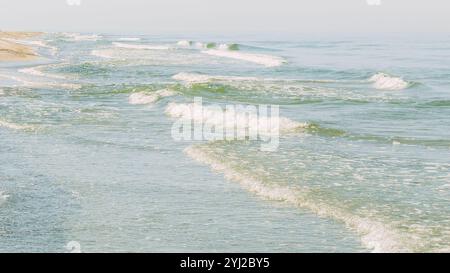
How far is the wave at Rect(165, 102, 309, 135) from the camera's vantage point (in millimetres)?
21109

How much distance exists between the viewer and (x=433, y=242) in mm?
9688

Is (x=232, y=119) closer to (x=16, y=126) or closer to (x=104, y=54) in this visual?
(x=16, y=126)

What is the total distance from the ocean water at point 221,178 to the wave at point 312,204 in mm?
33

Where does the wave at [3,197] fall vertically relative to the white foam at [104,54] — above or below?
below

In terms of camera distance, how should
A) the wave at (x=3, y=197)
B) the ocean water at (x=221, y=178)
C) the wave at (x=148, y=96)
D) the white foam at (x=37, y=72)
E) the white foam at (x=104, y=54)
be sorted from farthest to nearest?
the white foam at (x=104, y=54) → the white foam at (x=37, y=72) → the wave at (x=148, y=96) → the wave at (x=3, y=197) → the ocean water at (x=221, y=178)

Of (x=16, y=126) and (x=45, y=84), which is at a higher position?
(x=45, y=84)

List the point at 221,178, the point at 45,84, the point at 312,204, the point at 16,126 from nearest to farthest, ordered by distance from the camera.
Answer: the point at 312,204 → the point at 221,178 → the point at 16,126 → the point at 45,84

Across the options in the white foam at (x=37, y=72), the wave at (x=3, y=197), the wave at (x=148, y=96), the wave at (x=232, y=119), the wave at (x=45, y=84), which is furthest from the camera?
the white foam at (x=37, y=72)

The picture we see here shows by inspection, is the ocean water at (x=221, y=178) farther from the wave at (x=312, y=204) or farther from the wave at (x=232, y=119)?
the wave at (x=232, y=119)

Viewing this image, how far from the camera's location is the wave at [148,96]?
2879cm

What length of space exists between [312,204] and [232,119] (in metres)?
11.2

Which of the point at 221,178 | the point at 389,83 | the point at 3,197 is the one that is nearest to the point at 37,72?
the point at 389,83

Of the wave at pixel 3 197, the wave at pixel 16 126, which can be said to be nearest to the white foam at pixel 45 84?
the wave at pixel 16 126

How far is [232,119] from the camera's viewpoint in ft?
74.8
